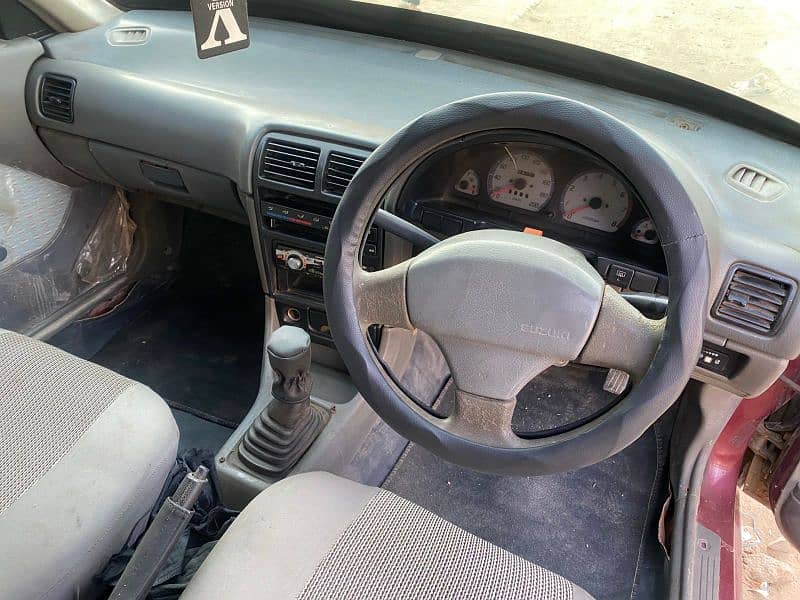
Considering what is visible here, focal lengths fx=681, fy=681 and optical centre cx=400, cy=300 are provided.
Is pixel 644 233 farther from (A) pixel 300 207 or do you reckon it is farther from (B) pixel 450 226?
(A) pixel 300 207

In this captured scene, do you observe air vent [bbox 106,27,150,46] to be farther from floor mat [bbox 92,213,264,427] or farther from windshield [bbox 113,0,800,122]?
windshield [bbox 113,0,800,122]

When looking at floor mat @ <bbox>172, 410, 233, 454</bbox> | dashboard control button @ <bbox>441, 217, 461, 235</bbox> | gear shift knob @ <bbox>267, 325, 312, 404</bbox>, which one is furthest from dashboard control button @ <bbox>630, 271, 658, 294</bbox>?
floor mat @ <bbox>172, 410, 233, 454</bbox>

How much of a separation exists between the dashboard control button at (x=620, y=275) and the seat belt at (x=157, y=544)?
0.72 m

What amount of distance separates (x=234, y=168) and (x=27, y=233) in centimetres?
77

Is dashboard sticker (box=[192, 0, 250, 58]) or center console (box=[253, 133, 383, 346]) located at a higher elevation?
dashboard sticker (box=[192, 0, 250, 58])

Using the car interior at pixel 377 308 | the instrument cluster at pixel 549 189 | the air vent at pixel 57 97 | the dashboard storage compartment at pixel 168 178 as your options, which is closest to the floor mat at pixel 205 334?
the car interior at pixel 377 308

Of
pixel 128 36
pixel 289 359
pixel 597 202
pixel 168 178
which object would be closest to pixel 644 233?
pixel 597 202

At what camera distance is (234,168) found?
1.55 metres

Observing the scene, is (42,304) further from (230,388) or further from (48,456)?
(48,456)

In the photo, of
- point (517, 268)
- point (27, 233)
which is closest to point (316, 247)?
point (517, 268)

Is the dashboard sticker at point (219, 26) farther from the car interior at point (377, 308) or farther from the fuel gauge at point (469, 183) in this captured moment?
the fuel gauge at point (469, 183)

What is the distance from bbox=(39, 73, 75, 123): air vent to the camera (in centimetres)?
174

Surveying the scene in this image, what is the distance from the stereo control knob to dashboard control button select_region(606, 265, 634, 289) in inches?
26.7

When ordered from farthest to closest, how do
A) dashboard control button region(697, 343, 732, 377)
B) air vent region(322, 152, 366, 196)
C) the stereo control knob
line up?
1. the stereo control knob
2. air vent region(322, 152, 366, 196)
3. dashboard control button region(697, 343, 732, 377)
